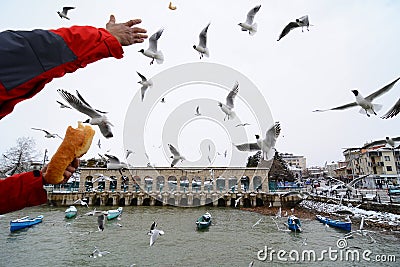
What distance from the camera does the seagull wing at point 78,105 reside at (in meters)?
3.73

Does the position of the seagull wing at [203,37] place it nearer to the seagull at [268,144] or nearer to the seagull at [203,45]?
the seagull at [203,45]

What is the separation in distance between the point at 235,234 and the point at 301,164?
91.1 metres

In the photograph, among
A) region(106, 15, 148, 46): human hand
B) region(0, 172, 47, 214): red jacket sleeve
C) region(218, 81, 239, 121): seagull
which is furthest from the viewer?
region(218, 81, 239, 121): seagull

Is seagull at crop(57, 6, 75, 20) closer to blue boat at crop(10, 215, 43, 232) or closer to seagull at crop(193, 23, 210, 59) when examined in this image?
seagull at crop(193, 23, 210, 59)

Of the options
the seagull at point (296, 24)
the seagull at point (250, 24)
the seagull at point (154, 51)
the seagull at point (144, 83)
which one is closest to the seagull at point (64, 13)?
the seagull at point (154, 51)

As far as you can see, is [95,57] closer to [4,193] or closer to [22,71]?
[22,71]

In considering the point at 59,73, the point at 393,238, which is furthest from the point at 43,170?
the point at 393,238

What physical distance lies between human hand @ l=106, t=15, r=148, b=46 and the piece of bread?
0.70m

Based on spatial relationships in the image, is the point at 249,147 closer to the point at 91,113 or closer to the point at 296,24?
the point at 296,24

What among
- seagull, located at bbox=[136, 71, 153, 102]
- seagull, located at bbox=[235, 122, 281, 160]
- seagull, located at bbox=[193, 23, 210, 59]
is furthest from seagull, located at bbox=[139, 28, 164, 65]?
seagull, located at bbox=[235, 122, 281, 160]

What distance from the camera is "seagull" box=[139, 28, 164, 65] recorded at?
6.15 m

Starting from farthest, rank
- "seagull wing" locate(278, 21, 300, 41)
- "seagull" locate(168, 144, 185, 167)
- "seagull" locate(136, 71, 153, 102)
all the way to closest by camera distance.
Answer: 1. "seagull" locate(168, 144, 185, 167)
2. "seagull" locate(136, 71, 153, 102)
3. "seagull wing" locate(278, 21, 300, 41)

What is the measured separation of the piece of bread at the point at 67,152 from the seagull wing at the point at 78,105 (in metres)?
2.44

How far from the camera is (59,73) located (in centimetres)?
136
